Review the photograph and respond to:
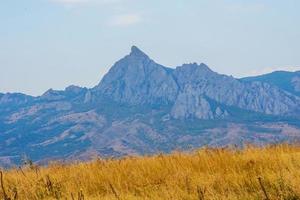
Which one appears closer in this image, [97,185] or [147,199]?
[147,199]

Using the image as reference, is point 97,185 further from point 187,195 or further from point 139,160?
point 187,195

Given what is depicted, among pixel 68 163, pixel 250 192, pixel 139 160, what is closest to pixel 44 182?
pixel 139 160

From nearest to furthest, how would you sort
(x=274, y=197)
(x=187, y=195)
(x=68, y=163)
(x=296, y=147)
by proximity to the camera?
(x=274, y=197), (x=187, y=195), (x=296, y=147), (x=68, y=163)

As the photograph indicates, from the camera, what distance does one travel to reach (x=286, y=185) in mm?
8555

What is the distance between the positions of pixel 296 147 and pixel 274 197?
14.0ft

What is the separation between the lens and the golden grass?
29.3 ft

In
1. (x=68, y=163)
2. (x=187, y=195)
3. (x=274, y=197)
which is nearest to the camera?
(x=274, y=197)

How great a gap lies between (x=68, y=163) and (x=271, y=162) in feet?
21.8

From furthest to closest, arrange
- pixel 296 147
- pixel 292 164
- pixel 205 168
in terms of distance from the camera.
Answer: pixel 296 147 < pixel 205 168 < pixel 292 164

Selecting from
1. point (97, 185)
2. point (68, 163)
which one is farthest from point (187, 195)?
point (68, 163)

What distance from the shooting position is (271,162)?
10.4 m

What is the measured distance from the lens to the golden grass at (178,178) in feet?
29.3

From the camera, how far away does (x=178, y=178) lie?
404 inches

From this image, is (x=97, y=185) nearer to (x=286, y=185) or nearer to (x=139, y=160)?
(x=139, y=160)
